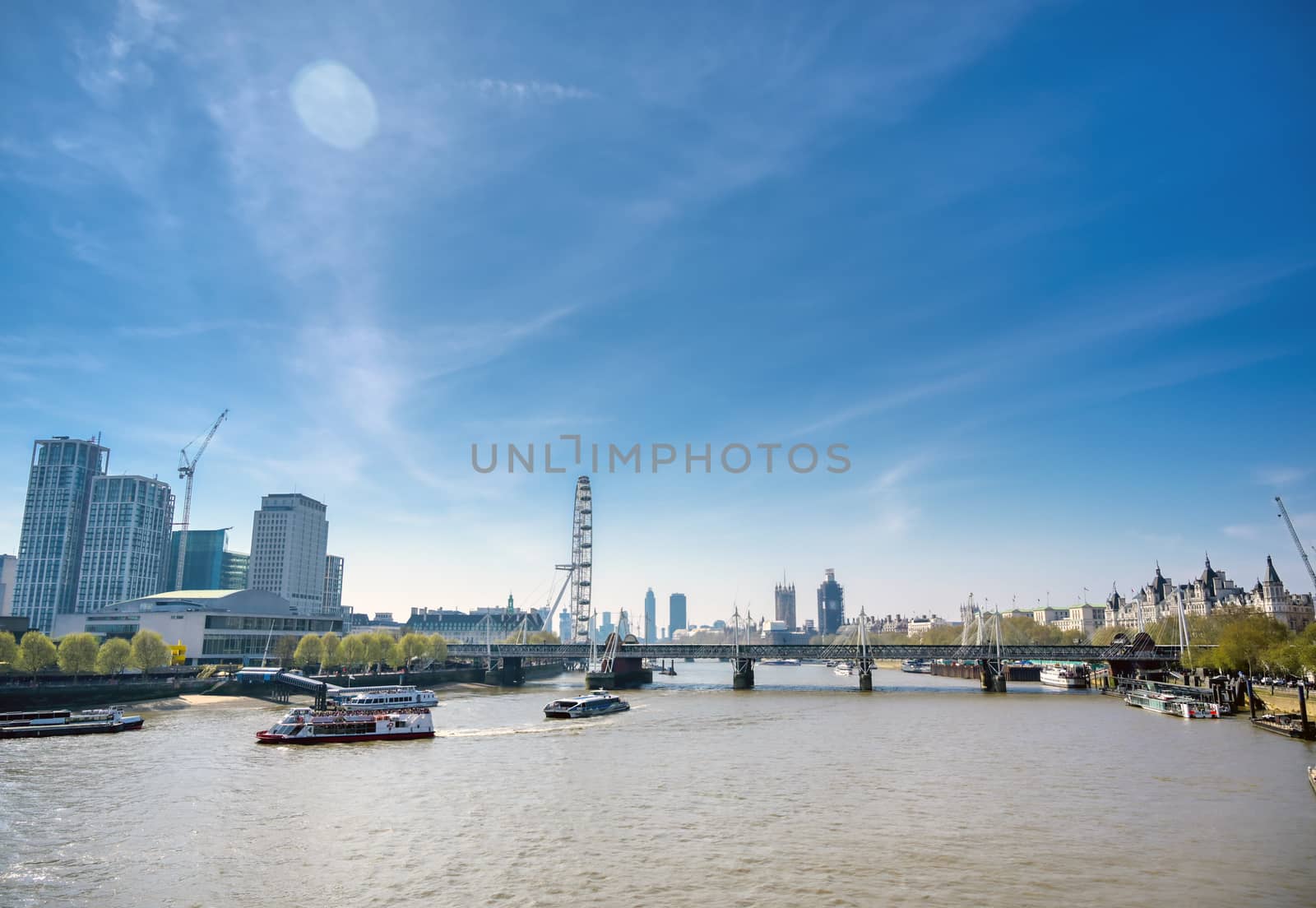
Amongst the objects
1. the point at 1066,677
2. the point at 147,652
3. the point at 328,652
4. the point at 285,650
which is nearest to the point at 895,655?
the point at 1066,677

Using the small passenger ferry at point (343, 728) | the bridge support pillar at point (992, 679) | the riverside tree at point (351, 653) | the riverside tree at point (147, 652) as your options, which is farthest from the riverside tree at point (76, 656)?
the bridge support pillar at point (992, 679)

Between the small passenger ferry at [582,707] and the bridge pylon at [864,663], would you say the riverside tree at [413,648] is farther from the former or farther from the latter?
the bridge pylon at [864,663]

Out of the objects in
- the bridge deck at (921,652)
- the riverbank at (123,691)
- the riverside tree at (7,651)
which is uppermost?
the riverside tree at (7,651)

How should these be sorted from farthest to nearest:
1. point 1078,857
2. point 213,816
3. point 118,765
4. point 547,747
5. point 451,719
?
point 451,719 < point 547,747 < point 118,765 < point 213,816 < point 1078,857

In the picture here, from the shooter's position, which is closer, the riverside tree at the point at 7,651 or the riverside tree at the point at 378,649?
the riverside tree at the point at 7,651

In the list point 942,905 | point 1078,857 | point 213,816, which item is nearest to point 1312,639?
point 1078,857

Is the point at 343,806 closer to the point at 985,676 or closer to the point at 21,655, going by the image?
Answer: the point at 21,655

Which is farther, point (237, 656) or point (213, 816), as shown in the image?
point (237, 656)

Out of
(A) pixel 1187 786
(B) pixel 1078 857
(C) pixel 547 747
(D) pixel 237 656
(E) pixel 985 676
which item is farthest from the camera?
(D) pixel 237 656
